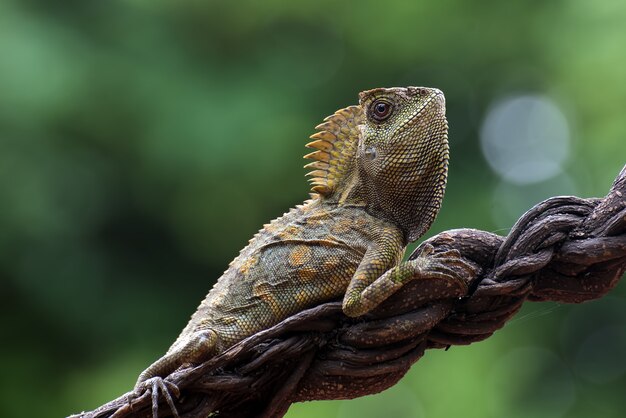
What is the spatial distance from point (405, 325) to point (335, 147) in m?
1.02

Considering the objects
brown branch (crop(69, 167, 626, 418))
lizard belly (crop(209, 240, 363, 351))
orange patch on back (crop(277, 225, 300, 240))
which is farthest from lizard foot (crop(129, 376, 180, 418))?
orange patch on back (crop(277, 225, 300, 240))

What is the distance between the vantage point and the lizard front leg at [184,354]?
8.84 ft

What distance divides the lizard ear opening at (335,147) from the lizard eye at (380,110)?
0.31 feet

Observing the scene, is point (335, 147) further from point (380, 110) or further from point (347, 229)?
point (347, 229)

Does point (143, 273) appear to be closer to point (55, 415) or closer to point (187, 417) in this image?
point (55, 415)

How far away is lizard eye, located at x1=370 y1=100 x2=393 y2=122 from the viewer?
3.08 m

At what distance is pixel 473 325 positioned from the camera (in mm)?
2539

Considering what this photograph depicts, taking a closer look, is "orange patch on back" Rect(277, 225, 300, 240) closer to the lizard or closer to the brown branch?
the lizard

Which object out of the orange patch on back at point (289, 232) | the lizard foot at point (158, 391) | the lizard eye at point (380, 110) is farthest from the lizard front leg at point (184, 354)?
the lizard eye at point (380, 110)

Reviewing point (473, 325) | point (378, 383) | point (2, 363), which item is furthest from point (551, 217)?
point (2, 363)

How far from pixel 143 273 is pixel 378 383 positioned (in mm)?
4463

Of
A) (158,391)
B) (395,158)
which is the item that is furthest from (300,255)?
(158,391)

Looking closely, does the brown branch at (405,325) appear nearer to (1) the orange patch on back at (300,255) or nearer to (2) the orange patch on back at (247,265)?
(1) the orange patch on back at (300,255)

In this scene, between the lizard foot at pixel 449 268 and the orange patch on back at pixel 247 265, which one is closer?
the lizard foot at pixel 449 268
